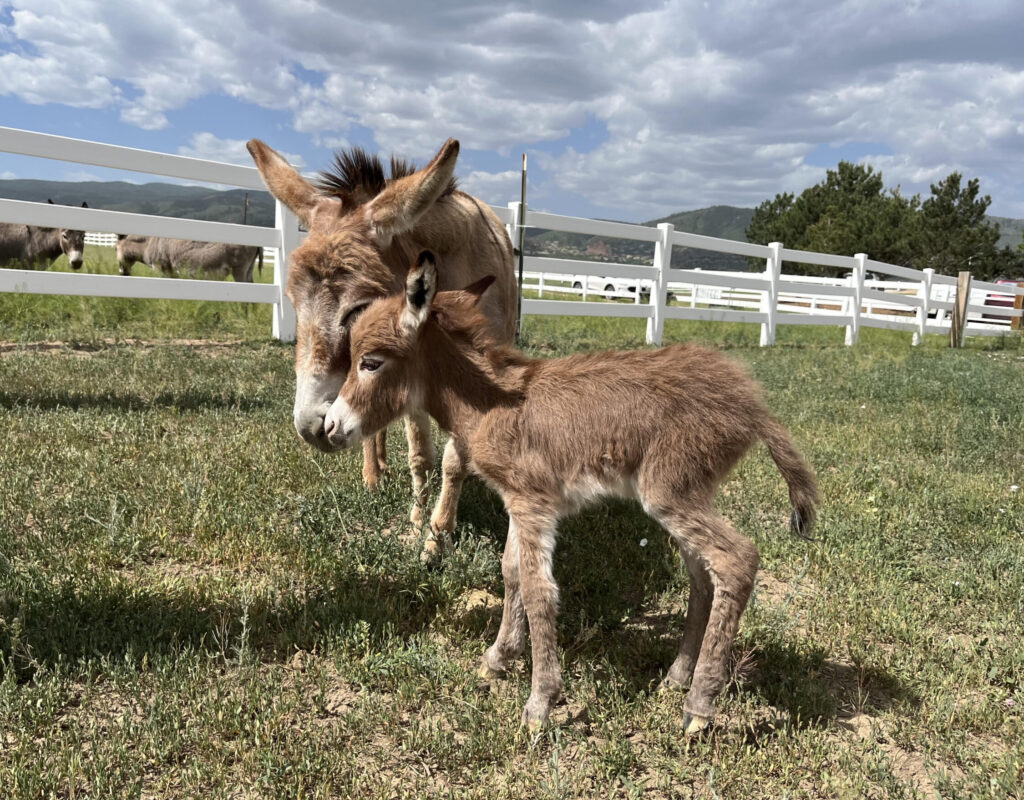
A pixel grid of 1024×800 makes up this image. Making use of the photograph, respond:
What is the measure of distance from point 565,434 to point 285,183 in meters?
2.43

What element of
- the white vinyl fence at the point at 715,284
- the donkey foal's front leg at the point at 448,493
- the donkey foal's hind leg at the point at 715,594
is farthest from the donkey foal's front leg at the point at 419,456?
the white vinyl fence at the point at 715,284

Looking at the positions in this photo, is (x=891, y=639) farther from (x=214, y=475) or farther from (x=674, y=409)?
(x=214, y=475)

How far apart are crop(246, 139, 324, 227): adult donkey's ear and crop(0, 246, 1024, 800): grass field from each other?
164 cm

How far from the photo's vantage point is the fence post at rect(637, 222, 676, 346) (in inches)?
546

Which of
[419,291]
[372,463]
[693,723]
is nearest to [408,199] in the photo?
[419,291]

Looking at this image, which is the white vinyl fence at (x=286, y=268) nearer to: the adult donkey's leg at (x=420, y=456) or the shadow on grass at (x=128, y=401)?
the shadow on grass at (x=128, y=401)

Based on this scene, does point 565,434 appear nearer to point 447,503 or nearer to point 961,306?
point 447,503

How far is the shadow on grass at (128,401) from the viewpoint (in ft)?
20.1

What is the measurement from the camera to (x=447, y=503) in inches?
159

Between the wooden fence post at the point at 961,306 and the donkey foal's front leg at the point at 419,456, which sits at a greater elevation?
the wooden fence post at the point at 961,306

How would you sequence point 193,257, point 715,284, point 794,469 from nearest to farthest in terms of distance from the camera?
point 794,469
point 715,284
point 193,257

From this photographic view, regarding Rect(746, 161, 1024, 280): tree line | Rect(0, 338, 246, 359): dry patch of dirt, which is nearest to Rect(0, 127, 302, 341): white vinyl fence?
Rect(0, 338, 246, 359): dry patch of dirt

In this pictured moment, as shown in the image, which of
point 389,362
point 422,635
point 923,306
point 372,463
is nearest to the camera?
point 389,362

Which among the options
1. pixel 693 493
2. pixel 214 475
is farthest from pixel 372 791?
pixel 214 475
